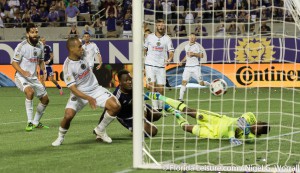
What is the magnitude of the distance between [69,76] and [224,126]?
97.8 inches

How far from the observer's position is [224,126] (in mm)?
11461

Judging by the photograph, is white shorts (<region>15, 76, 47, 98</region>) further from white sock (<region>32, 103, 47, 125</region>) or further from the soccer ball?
the soccer ball

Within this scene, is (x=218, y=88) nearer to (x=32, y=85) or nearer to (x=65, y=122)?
(x=65, y=122)

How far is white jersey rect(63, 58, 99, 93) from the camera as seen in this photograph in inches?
458

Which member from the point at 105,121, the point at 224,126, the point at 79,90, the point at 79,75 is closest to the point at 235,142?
the point at 224,126

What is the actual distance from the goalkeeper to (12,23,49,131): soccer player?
3.22m

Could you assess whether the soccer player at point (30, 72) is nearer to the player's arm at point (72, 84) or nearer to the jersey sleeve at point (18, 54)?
the jersey sleeve at point (18, 54)

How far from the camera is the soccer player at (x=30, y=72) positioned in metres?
14.2

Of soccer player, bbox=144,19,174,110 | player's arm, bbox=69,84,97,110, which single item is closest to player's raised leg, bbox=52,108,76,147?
player's arm, bbox=69,84,97,110

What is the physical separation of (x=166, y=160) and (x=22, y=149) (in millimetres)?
2624

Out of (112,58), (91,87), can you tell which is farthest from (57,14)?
(91,87)

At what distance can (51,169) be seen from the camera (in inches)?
367

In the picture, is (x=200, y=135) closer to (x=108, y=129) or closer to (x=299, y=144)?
(x=299, y=144)

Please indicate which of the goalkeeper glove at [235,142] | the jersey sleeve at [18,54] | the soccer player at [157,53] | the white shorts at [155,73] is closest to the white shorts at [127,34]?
the soccer player at [157,53]
